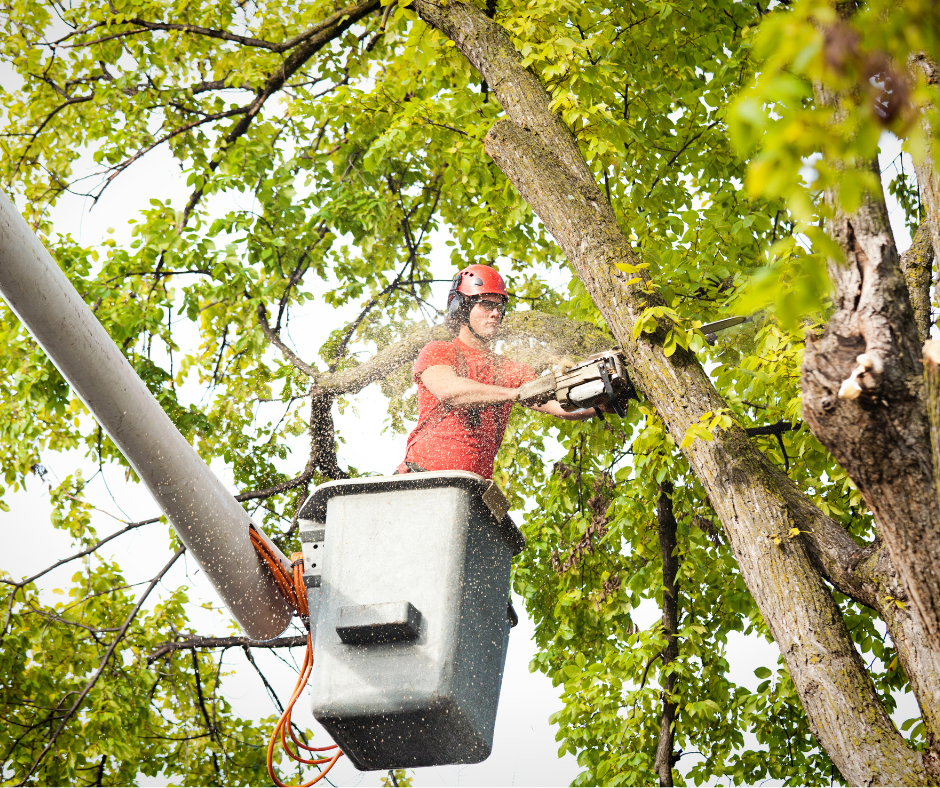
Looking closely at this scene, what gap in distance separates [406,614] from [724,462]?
1.18 meters

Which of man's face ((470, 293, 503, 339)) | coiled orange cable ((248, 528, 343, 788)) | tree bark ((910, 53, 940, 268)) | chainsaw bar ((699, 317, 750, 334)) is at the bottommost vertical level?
coiled orange cable ((248, 528, 343, 788))

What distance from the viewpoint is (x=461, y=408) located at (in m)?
3.72

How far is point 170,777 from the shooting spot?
23.2 feet

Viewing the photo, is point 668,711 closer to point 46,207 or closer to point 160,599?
point 160,599

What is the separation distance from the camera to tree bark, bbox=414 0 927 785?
2.40 m

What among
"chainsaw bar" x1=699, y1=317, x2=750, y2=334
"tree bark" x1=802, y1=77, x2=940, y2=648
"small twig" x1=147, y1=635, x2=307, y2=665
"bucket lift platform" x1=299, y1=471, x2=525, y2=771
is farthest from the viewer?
"small twig" x1=147, y1=635, x2=307, y2=665

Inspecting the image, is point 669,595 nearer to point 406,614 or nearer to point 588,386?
point 588,386

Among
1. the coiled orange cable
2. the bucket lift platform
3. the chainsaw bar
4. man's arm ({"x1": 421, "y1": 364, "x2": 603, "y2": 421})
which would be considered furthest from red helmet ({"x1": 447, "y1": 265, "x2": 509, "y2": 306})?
the coiled orange cable

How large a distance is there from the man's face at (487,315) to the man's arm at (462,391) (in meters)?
0.54

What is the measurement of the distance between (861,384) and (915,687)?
42.1 inches

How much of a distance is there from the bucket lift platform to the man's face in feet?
4.00

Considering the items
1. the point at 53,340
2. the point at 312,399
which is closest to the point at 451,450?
the point at 53,340

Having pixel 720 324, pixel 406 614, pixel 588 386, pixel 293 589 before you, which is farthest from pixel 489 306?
pixel 406 614

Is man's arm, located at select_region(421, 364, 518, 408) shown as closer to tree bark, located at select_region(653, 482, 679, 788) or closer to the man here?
the man
